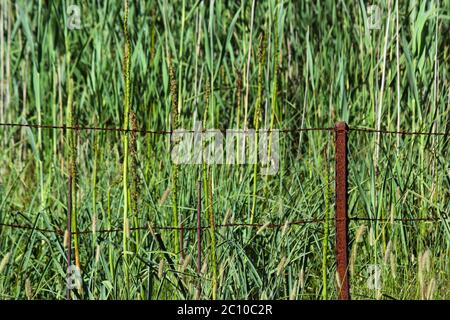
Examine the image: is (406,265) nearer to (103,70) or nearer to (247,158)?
(247,158)

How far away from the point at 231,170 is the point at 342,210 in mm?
1146

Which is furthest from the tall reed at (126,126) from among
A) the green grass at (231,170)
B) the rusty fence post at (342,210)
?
the rusty fence post at (342,210)

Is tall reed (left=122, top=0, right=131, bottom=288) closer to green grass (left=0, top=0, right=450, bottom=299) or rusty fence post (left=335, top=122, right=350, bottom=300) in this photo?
green grass (left=0, top=0, right=450, bottom=299)

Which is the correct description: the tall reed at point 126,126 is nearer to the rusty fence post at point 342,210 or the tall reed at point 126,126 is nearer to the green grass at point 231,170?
the green grass at point 231,170

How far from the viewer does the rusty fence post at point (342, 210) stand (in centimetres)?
323

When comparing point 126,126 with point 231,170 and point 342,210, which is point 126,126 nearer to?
point 342,210

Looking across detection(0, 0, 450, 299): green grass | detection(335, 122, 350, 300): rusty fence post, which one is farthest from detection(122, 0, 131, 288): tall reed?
detection(335, 122, 350, 300): rusty fence post

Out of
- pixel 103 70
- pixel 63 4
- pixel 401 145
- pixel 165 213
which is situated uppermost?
pixel 63 4

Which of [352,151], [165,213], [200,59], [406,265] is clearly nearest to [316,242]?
[406,265]

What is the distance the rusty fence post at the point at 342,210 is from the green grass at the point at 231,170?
2.2 inches
